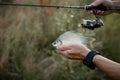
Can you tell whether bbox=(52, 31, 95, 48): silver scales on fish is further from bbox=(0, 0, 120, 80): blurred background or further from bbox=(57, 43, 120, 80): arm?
bbox=(0, 0, 120, 80): blurred background

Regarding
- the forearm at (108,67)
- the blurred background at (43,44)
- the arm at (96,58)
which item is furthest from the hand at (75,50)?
the blurred background at (43,44)

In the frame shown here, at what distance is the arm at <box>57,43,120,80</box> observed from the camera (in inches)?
93.3

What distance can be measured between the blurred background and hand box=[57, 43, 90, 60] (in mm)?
1942

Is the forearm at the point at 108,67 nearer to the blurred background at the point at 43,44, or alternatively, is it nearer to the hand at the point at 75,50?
the hand at the point at 75,50

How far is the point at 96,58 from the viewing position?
2396mm

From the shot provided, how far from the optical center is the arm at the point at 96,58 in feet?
7.77

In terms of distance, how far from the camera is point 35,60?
4668 mm

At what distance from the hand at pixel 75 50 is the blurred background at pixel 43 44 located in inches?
76.5

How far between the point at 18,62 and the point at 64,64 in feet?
1.81

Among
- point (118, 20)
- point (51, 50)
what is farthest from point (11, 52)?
point (118, 20)

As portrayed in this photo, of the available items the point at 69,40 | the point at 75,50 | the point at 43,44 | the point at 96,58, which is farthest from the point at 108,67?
the point at 43,44

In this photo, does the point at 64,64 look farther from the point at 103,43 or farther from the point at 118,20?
the point at 118,20

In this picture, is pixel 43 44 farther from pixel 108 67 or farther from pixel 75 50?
pixel 108 67

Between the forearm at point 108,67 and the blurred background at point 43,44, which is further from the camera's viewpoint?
the blurred background at point 43,44
